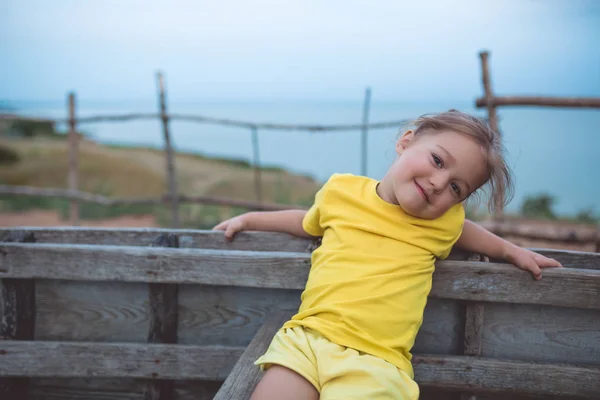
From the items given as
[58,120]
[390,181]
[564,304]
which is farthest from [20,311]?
[58,120]

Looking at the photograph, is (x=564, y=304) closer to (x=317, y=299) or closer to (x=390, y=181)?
(x=390, y=181)

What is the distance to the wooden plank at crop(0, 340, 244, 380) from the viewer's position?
5.33 ft

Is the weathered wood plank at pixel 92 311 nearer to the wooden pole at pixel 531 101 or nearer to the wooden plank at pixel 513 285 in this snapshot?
the wooden plank at pixel 513 285

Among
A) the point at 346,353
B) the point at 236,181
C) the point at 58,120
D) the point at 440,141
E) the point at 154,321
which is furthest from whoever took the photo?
the point at 236,181

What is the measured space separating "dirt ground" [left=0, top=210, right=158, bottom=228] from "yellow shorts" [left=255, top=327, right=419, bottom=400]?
768 cm

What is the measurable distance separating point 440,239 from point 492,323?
350 millimetres

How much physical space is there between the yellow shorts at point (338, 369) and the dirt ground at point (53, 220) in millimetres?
7682

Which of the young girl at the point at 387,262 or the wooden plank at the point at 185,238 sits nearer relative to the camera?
the young girl at the point at 387,262

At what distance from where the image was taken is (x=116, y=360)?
1.64 metres

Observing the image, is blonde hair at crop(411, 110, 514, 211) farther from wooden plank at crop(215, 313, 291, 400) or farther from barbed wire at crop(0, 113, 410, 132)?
barbed wire at crop(0, 113, 410, 132)

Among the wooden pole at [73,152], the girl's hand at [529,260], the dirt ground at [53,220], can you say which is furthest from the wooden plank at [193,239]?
the dirt ground at [53,220]

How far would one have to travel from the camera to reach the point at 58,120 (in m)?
6.23

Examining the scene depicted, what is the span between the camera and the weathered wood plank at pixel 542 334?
4.97 ft

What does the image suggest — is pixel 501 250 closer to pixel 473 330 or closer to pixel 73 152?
pixel 473 330
